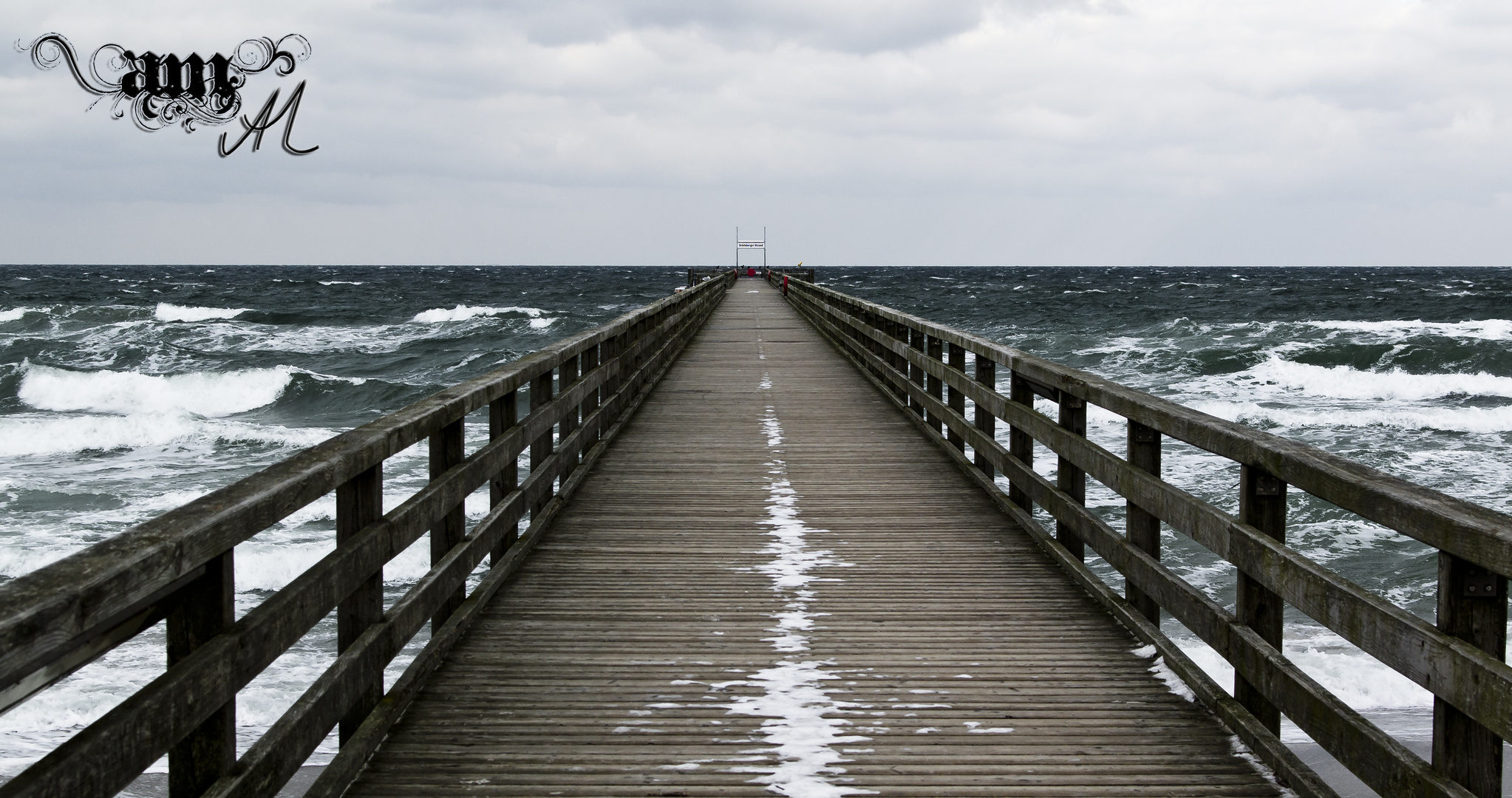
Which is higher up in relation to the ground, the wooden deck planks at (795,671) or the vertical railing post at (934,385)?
the vertical railing post at (934,385)

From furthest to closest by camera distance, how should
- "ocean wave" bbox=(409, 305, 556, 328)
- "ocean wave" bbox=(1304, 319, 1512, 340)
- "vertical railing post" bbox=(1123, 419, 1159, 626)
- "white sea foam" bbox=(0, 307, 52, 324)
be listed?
1. "ocean wave" bbox=(409, 305, 556, 328)
2. "white sea foam" bbox=(0, 307, 52, 324)
3. "ocean wave" bbox=(1304, 319, 1512, 340)
4. "vertical railing post" bbox=(1123, 419, 1159, 626)

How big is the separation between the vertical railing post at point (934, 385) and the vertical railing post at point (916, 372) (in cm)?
53

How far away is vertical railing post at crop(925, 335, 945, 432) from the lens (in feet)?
31.4

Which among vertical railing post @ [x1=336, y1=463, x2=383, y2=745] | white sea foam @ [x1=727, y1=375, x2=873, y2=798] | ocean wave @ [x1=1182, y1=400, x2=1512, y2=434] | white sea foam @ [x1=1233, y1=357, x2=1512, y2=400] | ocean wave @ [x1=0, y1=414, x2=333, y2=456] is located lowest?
ocean wave @ [x1=0, y1=414, x2=333, y2=456]

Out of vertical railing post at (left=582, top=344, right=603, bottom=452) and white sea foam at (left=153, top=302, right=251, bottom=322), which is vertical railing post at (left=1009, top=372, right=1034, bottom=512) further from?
white sea foam at (left=153, top=302, right=251, bottom=322)

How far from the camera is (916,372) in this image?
1112 centimetres

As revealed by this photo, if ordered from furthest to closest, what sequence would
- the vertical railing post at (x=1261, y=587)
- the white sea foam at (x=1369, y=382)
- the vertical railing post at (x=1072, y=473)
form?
the white sea foam at (x=1369, y=382) → the vertical railing post at (x=1072, y=473) → the vertical railing post at (x=1261, y=587)

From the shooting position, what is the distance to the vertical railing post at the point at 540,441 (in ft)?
20.5

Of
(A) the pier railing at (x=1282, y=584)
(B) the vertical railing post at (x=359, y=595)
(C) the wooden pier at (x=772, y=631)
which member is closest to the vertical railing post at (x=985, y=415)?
(C) the wooden pier at (x=772, y=631)

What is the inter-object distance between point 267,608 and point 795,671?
2016 mm

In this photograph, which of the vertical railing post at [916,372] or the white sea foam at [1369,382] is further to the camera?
the white sea foam at [1369,382]

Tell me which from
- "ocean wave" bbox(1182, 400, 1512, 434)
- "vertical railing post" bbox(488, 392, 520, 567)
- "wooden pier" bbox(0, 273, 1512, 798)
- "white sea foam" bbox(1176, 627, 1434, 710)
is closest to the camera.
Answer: "wooden pier" bbox(0, 273, 1512, 798)

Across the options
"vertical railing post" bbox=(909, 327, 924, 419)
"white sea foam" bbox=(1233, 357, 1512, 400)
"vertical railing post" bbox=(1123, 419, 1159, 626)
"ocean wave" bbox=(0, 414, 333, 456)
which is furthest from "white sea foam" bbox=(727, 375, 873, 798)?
"white sea foam" bbox=(1233, 357, 1512, 400)

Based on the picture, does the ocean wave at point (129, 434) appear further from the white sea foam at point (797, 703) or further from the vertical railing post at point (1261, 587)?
the vertical railing post at point (1261, 587)
